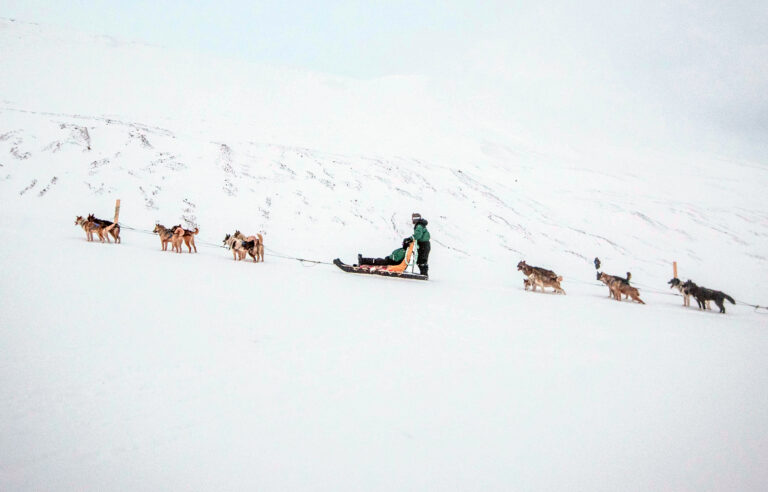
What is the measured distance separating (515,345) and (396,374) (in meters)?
1.94

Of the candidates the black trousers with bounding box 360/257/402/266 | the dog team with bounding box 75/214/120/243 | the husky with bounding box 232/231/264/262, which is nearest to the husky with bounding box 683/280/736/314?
the black trousers with bounding box 360/257/402/266

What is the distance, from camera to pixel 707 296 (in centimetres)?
977

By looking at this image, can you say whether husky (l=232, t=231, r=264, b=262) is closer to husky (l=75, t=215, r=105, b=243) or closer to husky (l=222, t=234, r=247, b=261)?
husky (l=222, t=234, r=247, b=261)

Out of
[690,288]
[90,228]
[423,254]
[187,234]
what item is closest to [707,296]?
[690,288]

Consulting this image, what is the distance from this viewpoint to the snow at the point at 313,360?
2.29 m

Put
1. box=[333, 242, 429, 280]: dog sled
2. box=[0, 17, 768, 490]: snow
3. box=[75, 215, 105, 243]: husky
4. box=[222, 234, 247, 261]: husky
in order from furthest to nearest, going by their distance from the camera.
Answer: box=[222, 234, 247, 261]: husky < box=[333, 242, 429, 280]: dog sled < box=[75, 215, 105, 243]: husky < box=[0, 17, 768, 490]: snow

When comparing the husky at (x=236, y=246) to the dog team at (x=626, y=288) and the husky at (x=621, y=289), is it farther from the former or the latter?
the husky at (x=621, y=289)

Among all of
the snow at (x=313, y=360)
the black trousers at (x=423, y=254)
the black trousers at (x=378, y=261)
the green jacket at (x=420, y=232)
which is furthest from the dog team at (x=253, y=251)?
the green jacket at (x=420, y=232)

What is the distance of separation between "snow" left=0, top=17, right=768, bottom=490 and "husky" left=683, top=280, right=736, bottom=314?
0.43 meters

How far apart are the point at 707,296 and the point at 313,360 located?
10585mm

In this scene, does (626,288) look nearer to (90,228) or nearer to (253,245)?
(253,245)

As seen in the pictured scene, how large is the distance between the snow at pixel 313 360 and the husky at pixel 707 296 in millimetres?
429

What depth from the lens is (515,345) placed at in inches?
190

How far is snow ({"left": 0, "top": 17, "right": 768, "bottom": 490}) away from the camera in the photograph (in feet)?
7.53
